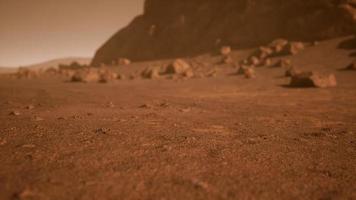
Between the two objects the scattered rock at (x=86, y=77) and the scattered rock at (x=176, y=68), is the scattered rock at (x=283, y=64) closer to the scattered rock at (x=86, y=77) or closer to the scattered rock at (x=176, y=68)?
the scattered rock at (x=176, y=68)

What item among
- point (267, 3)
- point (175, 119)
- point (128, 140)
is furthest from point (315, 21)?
point (128, 140)

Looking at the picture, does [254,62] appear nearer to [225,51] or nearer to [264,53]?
[264,53]

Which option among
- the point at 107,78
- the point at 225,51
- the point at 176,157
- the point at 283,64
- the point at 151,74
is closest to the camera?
the point at 176,157

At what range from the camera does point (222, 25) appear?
34.1 m

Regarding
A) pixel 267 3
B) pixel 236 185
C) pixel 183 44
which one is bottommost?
pixel 236 185

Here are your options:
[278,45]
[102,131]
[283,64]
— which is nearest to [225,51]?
[278,45]

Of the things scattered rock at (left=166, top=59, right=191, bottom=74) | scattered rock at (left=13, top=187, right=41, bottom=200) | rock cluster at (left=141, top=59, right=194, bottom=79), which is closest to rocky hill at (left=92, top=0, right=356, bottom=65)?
scattered rock at (left=166, top=59, right=191, bottom=74)

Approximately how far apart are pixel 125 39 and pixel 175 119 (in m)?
43.7

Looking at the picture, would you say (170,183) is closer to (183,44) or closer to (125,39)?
(183,44)

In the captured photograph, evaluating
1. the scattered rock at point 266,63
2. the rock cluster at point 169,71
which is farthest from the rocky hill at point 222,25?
the rock cluster at point 169,71

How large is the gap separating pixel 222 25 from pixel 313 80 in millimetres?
23062

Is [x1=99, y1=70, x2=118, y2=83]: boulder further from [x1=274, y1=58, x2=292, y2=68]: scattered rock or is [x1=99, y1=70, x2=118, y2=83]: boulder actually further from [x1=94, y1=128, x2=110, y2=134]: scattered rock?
[x1=94, y1=128, x2=110, y2=134]: scattered rock

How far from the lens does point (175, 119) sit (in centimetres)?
610

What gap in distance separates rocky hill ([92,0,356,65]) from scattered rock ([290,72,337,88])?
1518 cm
